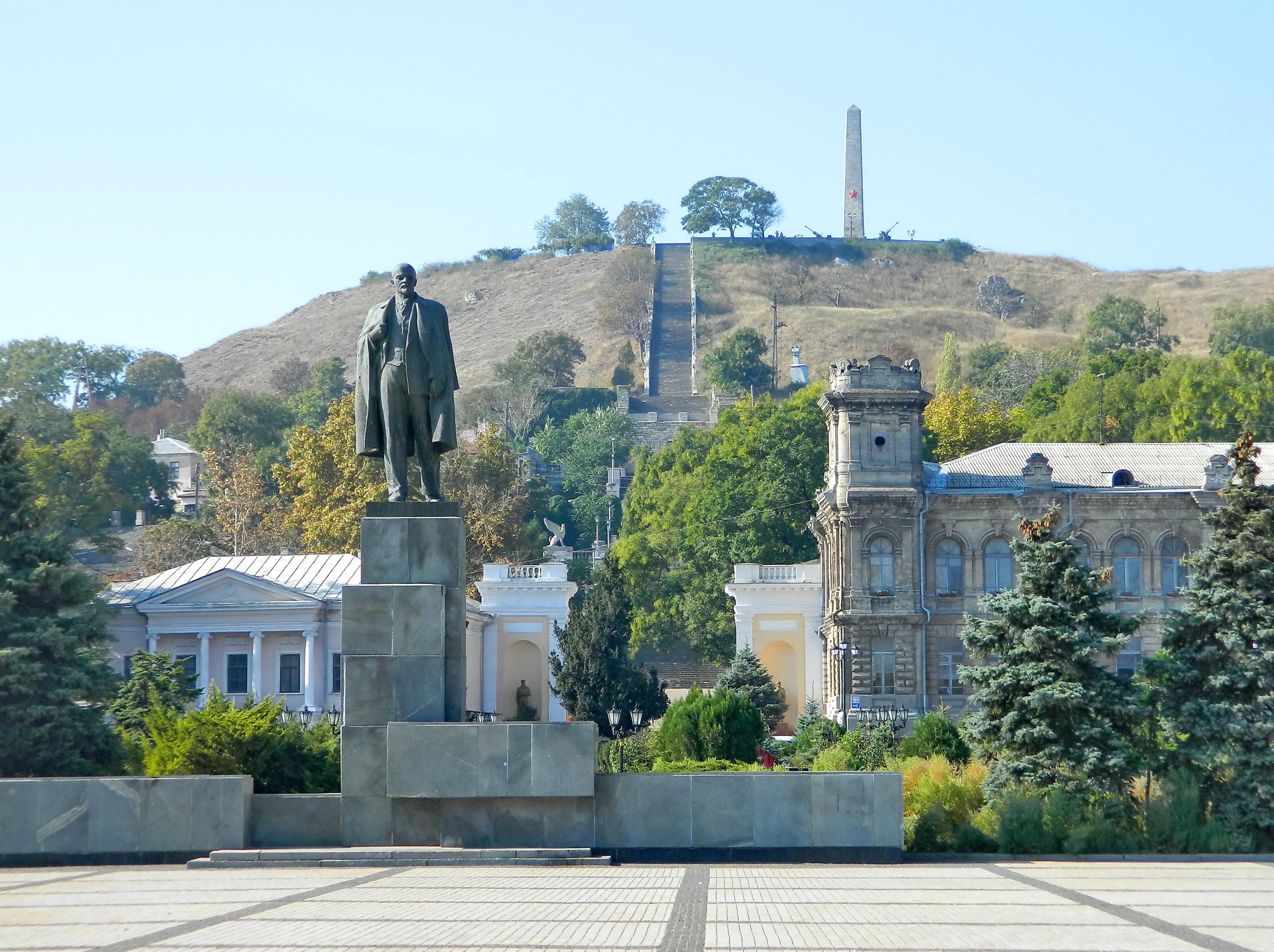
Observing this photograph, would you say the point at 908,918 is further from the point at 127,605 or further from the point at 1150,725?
the point at 127,605

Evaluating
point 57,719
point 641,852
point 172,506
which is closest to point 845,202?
point 172,506

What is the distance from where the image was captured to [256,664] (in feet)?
184

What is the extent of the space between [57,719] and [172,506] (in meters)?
75.9

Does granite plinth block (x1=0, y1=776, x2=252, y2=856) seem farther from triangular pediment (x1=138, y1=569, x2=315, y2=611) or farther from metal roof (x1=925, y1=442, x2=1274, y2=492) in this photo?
metal roof (x1=925, y1=442, x2=1274, y2=492)

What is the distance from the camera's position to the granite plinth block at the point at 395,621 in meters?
17.8

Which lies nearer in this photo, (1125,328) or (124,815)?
(124,815)

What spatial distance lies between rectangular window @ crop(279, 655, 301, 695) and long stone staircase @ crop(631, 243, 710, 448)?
65715 mm

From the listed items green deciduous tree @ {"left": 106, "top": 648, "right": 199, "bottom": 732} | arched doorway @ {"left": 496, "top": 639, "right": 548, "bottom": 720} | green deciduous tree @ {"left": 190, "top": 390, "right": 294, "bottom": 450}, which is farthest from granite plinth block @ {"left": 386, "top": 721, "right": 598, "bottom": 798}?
green deciduous tree @ {"left": 190, "top": 390, "right": 294, "bottom": 450}

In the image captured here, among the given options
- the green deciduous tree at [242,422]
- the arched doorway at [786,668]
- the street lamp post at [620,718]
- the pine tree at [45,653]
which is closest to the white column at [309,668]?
the street lamp post at [620,718]

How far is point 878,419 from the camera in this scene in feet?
187

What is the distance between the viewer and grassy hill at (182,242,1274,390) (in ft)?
515

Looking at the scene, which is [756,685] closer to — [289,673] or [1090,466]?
[1090,466]

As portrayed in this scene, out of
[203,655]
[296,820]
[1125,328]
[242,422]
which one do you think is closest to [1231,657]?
[296,820]

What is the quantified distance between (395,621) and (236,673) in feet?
134
